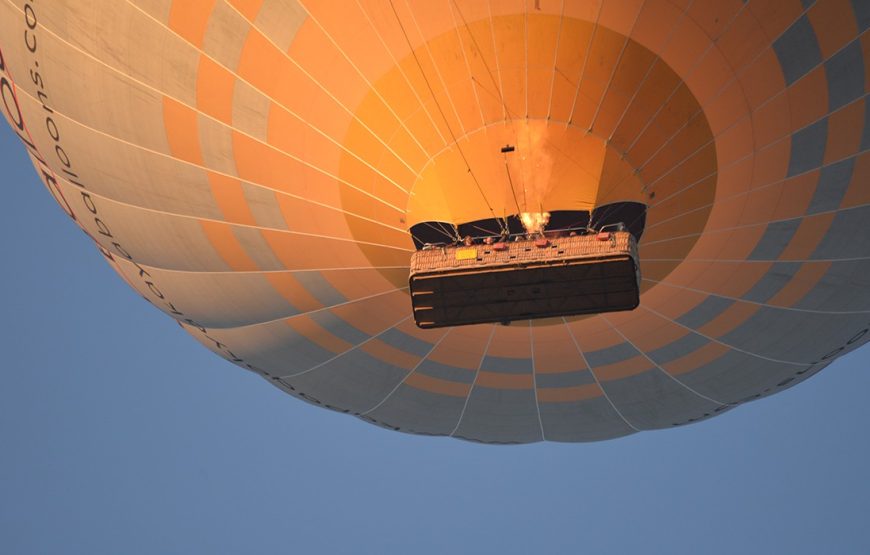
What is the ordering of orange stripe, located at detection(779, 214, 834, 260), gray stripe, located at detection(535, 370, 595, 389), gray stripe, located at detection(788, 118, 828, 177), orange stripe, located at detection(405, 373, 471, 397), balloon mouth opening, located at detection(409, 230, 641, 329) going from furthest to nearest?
orange stripe, located at detection(405, 373, 471, 397) → gray stripe, located at detection(535, 370, 595, 389) → orange stripe, located at detection(779, 214, 834, 260) → gray stripe, located at detection(788, 118, 828, 177) → balloon mouth opening, located at detection(409, 230, 641, 329)

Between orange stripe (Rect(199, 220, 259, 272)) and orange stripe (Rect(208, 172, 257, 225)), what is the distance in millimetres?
245

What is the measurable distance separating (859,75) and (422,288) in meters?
5.26

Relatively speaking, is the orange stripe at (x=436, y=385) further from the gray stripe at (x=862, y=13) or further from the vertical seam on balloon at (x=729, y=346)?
the gray stripe at (x=862, y=13)

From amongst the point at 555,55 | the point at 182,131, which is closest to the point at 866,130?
the point at 555,55

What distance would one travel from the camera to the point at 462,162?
55.4 feet

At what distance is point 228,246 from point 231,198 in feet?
2.89

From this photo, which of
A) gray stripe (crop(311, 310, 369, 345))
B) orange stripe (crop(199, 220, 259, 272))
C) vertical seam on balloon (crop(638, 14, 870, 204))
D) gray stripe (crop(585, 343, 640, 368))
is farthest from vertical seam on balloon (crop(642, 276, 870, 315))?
orange stripe (crop(199, 220, 259, 272))

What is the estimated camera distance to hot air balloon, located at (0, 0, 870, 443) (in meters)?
16.1

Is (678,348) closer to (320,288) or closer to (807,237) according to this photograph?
(807,237)

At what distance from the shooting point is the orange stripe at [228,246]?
18359mm

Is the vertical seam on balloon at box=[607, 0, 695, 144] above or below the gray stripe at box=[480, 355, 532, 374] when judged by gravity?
above

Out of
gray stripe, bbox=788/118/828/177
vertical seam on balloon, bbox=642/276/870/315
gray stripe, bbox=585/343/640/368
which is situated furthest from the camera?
gray stripe, bbox=585/343/640/368

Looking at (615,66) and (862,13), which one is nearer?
(862,13)

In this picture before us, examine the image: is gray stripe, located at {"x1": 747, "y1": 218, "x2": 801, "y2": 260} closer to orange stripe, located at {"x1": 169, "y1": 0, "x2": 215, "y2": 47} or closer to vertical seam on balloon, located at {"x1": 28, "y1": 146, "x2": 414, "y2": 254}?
vertical seam on balloon, located at {"x1": 28, "y1": 146, "x2": 414, "y2": 254}
